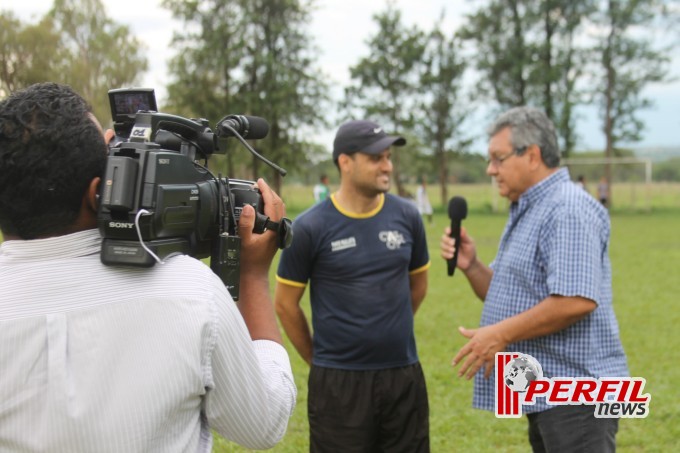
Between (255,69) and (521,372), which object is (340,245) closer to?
(521,372)

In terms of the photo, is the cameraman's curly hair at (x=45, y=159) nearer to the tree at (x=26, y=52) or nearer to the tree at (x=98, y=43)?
the tree at (x=26, y=52)

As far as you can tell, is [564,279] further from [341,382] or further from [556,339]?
[341,382]

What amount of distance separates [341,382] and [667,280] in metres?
10.9

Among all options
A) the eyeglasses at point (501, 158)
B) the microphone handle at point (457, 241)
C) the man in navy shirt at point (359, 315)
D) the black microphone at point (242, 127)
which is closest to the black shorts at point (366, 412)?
the man in navy shirt at point (359, 315)

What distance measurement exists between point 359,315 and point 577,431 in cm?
124

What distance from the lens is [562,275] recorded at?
9.71 feet

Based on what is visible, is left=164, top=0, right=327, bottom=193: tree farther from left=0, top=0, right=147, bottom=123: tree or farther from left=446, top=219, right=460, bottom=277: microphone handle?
left=446, top=219, right=460, bottom=277: microphone handle

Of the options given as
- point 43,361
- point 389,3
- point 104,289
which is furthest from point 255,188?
point 389,3

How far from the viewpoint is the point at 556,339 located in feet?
10.2

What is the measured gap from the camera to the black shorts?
374 cm

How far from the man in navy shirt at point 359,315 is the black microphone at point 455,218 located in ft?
0.86

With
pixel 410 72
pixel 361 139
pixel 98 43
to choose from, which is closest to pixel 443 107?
pixel 410 72

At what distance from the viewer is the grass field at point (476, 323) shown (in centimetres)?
550

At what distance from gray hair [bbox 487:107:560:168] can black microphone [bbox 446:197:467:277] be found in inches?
23.2
